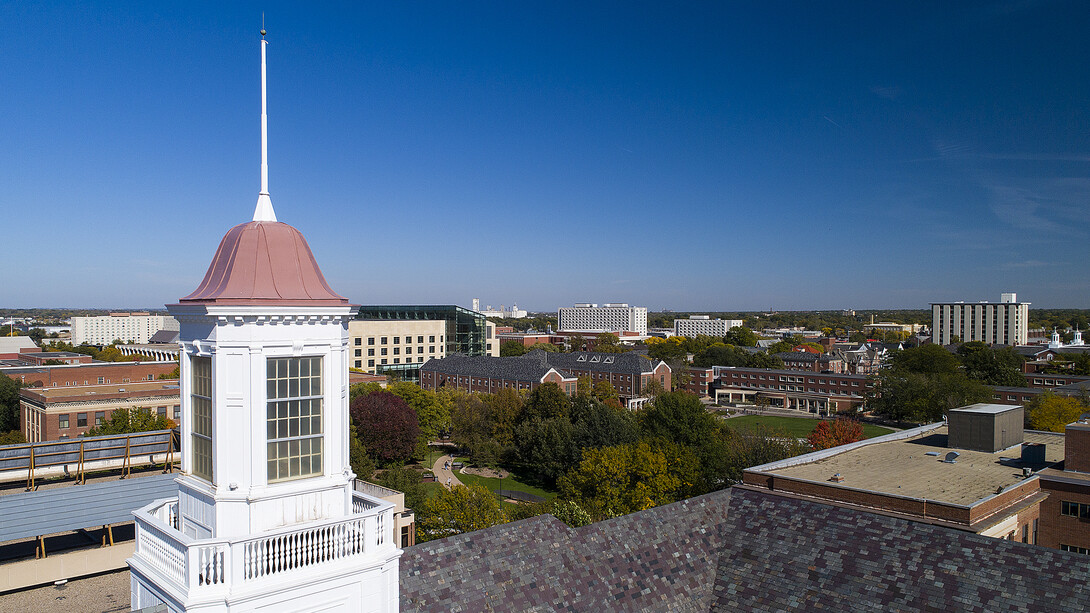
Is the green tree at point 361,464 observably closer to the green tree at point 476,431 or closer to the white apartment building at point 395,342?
the green tree at point 476,431

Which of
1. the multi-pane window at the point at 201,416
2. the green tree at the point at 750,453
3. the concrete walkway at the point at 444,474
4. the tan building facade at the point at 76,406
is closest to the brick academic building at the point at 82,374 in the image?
the tan building facade at the point at 76,406

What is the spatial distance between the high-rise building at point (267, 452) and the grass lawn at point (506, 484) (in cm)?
4125

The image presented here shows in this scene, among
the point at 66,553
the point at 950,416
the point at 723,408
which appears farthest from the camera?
the point at 723,408

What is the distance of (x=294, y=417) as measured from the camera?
8281mm

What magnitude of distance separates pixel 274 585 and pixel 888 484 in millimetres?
23729

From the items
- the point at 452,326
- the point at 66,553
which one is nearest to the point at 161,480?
the point at 66,553

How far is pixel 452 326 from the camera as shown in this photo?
110 meters

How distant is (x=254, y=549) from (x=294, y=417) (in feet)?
5.18

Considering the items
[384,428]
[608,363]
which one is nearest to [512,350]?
[608,363]

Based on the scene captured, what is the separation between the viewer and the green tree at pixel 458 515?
30875mm

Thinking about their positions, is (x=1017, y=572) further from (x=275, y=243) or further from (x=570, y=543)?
(x=275, y=243)

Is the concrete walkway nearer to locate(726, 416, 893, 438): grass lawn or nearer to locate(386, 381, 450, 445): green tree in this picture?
locate(386, 381, 450, 445): green tree

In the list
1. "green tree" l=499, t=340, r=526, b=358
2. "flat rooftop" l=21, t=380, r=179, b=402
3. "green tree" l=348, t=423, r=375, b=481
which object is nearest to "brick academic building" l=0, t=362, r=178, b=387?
"flat rooftop" l=21, t=380, r=179, b=402

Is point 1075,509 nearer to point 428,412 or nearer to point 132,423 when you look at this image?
point 428,412
